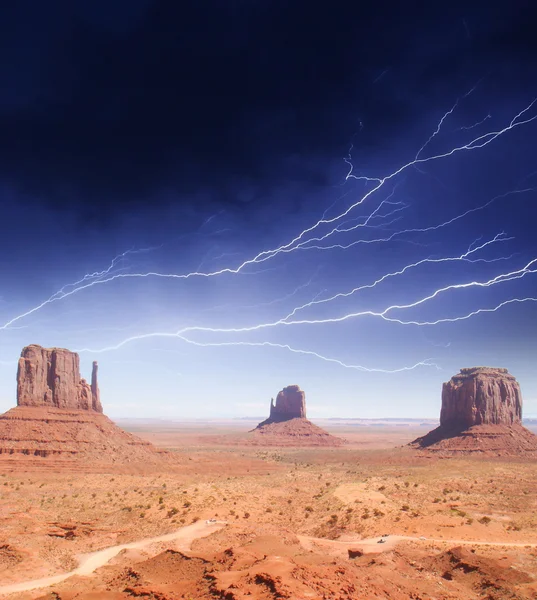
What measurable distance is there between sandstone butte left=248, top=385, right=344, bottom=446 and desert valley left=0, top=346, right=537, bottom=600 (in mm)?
44538

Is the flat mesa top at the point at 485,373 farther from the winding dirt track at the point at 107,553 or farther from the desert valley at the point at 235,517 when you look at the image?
the winding dirt track at the point at 107,553

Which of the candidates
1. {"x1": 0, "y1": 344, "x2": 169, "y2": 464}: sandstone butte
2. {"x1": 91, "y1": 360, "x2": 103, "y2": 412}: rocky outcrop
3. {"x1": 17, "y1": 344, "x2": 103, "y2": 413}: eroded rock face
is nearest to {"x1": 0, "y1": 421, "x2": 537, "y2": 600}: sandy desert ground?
{"x1": 0, "y1": 344, "x2": 169, "y2": 464}: sandstone butte

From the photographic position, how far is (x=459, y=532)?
28594mm

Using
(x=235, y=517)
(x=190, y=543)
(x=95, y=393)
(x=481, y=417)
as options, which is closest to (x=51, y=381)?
(x=95, y=393)

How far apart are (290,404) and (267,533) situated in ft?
380

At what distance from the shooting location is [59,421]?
205 ft

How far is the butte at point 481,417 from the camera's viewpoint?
81.8 m

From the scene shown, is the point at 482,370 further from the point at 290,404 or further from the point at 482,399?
the point at 290,404

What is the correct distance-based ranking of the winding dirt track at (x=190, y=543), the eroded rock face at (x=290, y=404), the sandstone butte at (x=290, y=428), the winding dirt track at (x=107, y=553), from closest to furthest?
the winding dirt track at (x=107, y=553) → the winding dirt track at (x=190, y=543) → the sandstone butte at (x=290, y=428) → the eroded rock face at (x=290, y=404)

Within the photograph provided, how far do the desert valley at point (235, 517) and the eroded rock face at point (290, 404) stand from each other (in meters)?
58.7

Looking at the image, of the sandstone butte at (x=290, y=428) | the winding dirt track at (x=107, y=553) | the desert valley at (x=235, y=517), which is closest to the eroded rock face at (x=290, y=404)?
the sandstone butte at (x=290, y=428)

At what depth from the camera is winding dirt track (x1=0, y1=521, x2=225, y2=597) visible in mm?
19484

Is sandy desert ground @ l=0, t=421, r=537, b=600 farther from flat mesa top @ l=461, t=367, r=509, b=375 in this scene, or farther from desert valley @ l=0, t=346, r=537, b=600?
flat mesa top @ l=461, t=367, r=509, b=375

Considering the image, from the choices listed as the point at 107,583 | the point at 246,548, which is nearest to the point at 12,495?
the point at 107,583
